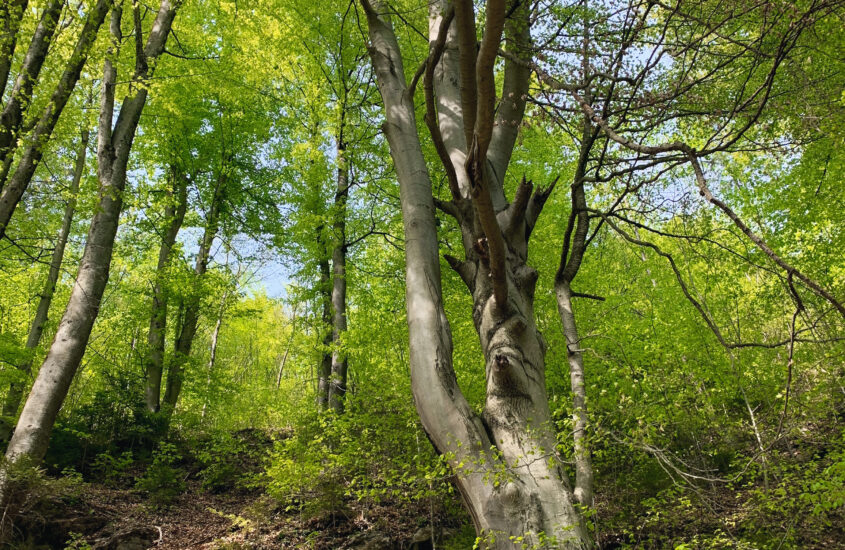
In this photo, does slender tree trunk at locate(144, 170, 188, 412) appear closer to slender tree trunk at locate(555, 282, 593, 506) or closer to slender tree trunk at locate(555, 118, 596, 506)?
slender tree trunk at locate(555, 118, 596, 506)

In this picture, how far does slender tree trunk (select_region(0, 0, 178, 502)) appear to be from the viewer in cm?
484

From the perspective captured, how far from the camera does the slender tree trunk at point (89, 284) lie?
4836 mm

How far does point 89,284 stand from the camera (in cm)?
546

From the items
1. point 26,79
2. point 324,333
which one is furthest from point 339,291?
point 26,79

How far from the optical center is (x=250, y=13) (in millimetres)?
8141

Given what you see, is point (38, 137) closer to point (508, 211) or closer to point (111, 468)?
point (508, 211)

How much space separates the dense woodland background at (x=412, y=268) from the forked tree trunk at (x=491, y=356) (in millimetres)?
82

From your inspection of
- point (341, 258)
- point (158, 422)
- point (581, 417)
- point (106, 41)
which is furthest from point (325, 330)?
point (581, 417)

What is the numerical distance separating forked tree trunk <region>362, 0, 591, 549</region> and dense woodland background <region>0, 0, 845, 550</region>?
0.08 meters

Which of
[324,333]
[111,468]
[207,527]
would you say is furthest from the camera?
[324,333]

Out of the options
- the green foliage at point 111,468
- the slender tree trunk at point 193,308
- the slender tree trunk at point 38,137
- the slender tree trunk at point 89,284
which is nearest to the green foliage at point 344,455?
the slender tree trunk at point 89,284

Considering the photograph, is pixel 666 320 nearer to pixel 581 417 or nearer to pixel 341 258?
pixel 581 417

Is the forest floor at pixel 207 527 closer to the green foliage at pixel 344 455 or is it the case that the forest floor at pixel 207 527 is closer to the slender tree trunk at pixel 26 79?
the green foliage at pixel 344 455

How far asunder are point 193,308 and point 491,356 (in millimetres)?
9414
